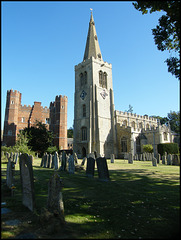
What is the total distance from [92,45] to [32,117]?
21172 millimetres

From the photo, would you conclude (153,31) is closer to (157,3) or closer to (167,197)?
(157,3)

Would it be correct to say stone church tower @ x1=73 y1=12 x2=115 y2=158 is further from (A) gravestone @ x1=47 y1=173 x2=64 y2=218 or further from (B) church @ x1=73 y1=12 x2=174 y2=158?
(A) gravestone @ x1=47 y1=173 x2=64 y2=218

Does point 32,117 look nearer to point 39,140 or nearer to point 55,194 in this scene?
point 39,140

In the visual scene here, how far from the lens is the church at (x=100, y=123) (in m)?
30.5

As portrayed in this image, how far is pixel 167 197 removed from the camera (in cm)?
522

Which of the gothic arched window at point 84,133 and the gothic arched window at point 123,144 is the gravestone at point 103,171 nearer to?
the gothic arched window at point 84,133

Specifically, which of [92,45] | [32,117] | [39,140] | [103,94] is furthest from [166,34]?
[32,117]

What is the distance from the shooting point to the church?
100ft

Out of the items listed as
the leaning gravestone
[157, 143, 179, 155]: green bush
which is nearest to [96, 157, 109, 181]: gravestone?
the leaning gravestone

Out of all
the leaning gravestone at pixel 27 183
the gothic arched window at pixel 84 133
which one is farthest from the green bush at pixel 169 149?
the leaning gravestone at pixel 27 183

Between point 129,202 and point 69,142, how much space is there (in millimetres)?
57879

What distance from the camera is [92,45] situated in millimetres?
37531

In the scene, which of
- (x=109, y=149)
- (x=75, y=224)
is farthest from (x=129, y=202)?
(x=109, y=149)

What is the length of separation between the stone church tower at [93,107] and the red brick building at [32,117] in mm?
8098
